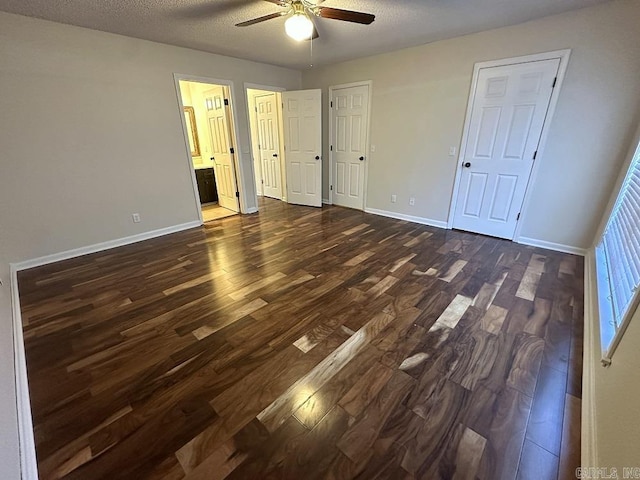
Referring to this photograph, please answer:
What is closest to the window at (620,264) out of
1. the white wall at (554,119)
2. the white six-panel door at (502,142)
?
the white wall at (554,119)

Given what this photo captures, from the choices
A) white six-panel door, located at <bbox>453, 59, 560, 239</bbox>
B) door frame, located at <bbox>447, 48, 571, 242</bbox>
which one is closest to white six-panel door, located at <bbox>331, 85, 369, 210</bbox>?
door frame, located at <bbox>447, 48, 571, 242</bbox>

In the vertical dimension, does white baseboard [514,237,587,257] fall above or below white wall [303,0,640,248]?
below

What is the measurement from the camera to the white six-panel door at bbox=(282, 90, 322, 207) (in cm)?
492

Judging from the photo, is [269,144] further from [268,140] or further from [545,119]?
[545,119]

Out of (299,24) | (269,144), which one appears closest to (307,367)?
(299,24)

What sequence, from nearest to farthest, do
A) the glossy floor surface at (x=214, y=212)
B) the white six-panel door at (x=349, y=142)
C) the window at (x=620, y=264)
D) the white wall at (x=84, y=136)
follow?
the window at (x=620, y=264) → the white wall at (x=84, y=136) → the white six-panel door at (x=349, y=142) → the glossy floor surface at (x=214, y=212)

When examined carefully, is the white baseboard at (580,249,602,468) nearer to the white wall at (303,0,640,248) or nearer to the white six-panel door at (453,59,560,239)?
the white wall at (303,0,640,248)

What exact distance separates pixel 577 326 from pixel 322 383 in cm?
199

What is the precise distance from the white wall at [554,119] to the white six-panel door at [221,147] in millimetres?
2108

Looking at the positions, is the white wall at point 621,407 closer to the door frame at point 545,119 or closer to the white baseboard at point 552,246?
the white baseboard at point 552,246

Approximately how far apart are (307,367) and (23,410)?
1.48 metres

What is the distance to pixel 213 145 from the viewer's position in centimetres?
500

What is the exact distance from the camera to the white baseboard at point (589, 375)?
1.19 meters

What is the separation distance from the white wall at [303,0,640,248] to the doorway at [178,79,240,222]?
7.00 ft
